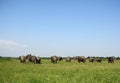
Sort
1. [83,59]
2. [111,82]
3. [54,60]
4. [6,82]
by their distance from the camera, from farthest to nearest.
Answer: [83,59] → [54,60] → [111,82] → [6,82]

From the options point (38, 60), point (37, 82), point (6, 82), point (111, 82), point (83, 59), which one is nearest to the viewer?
point (6, 82)

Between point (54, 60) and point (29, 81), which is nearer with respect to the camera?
point (29, 81)

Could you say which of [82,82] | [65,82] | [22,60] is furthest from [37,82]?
[22,60]

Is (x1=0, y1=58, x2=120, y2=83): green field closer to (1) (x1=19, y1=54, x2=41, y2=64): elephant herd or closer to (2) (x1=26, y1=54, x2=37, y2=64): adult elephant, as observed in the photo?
(1) (x1=19, y1=54, x2=41, y2=64): elephant herd

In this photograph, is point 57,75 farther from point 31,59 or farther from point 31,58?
point 31,58

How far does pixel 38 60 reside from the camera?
43.6 m

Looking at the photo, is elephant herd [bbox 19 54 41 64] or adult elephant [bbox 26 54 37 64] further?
adult elephant [bbox 26 54 37 64]

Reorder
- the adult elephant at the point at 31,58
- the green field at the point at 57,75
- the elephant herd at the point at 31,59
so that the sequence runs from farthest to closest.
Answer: the adult elephant at the point at 31,58
the elephant herd at the point at 31,59
the green field at the point at 57,75

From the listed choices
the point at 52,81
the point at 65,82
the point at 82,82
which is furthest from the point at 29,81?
the point at 82,82

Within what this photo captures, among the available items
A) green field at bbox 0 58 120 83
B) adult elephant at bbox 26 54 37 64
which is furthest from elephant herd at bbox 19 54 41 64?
green field at bbox 0 58 120 83

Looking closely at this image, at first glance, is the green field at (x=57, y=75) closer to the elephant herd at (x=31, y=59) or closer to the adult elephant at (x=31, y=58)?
the elephant herd at (x=31, y=59)

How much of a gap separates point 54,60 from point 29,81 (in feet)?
119

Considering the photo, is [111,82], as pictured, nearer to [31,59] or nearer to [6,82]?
[6,82]

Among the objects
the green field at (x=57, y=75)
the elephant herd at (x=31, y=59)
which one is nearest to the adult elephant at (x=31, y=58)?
the elephant herd at (x=31, y=59)
